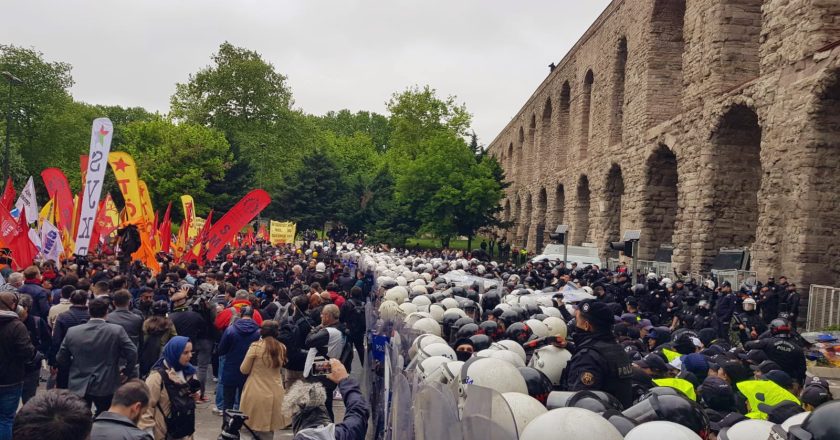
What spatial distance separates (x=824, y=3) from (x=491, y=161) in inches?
1136

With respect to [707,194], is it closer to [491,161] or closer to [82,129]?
[491,161]

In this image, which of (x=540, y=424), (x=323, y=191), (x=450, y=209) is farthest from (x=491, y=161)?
(x=540, y=424)

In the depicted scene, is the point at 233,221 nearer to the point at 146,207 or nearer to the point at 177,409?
the point at 146,207

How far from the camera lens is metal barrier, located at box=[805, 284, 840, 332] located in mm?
13422

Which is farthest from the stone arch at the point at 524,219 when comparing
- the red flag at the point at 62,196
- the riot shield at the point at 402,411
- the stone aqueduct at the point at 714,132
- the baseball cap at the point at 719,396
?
the riot shield at the point at 402,411

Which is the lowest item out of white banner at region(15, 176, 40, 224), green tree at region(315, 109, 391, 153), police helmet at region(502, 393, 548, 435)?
police helmet at region(502, 393, 548, 435)

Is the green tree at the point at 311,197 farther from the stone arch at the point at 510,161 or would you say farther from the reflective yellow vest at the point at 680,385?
the reflective yellow vest at the point at 680,385

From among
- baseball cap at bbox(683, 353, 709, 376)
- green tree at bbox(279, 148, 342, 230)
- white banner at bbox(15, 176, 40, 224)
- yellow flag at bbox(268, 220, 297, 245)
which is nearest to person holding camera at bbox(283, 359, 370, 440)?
baseball cap at bbox(683, 353, 709, 376)

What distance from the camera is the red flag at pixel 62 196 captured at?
15000 millimetres

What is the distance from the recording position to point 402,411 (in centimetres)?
425

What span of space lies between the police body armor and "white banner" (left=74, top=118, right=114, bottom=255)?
11.6 m

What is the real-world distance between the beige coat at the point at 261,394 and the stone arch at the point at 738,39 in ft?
55.2

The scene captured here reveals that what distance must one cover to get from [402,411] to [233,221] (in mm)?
12841

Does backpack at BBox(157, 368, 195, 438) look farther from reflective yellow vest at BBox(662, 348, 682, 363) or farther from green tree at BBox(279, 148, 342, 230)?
green tree at BBox(279, 148, 342, 230)
